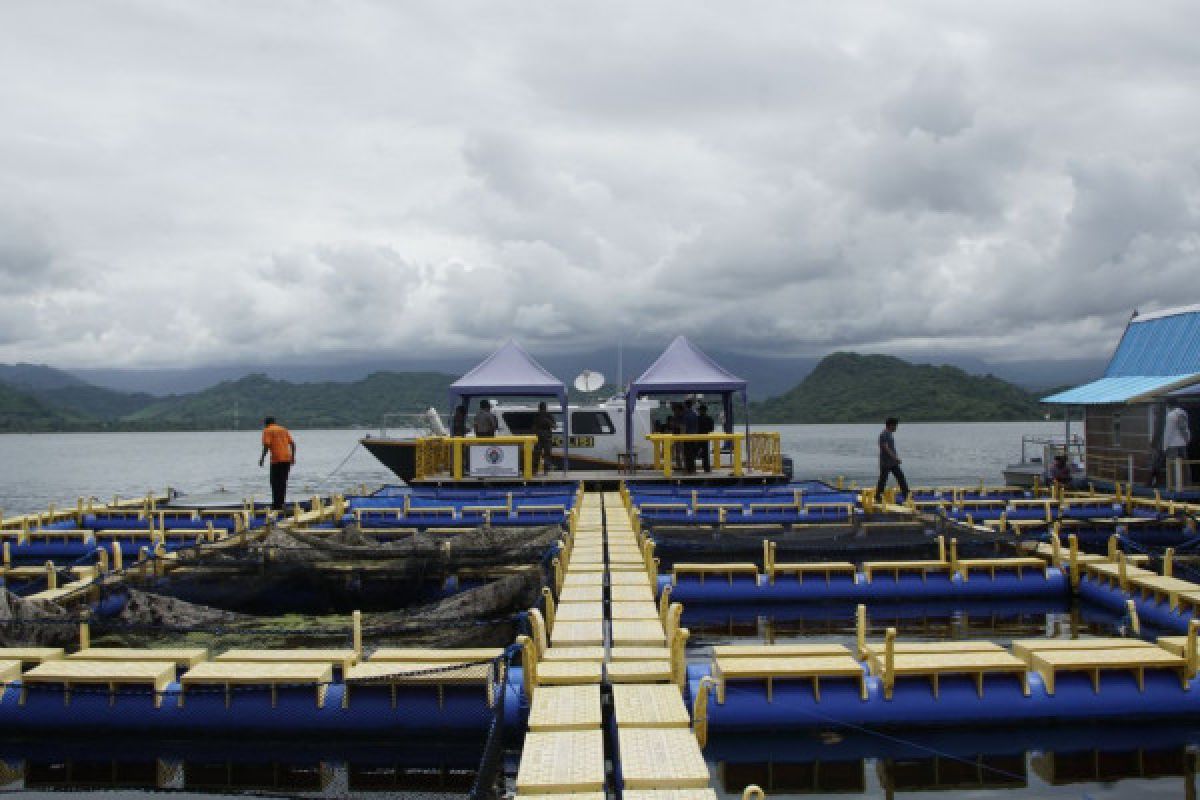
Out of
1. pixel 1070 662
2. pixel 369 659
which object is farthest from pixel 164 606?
pixel 1070 662

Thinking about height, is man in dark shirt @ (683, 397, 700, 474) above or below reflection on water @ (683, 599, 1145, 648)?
above

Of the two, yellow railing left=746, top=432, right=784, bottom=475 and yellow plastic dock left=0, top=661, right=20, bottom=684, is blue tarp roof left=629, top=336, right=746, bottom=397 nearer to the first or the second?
yellow railing left=746, top=432, right=784, bottom=475

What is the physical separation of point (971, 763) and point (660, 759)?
3.43 meters

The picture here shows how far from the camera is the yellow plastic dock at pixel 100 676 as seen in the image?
8.67 m

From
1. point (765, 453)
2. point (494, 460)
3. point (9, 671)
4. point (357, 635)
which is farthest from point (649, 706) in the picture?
point (765, 453)

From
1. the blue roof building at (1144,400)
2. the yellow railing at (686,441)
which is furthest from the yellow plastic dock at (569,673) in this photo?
the blue roof building at (1144,400)

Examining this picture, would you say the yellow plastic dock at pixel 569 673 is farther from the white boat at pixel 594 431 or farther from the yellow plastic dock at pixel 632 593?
the white boat at pixel 594 431

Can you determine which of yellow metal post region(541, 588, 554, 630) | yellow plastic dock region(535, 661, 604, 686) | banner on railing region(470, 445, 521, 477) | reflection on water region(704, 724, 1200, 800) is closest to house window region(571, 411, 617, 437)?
banner on railing region(470, 445, 521, 477)

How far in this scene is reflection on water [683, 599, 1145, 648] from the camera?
12688 millimetres

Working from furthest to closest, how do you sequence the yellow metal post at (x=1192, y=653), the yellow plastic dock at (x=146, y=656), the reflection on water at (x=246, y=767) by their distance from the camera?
the yellow plastic dock at (x=146, y=656) → the yellow metal post at (x=1192, y=653) → the reflection on water at (x=246, y=767)

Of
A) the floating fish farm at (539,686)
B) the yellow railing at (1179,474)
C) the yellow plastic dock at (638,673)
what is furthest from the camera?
the yellow railing at (1179,474)

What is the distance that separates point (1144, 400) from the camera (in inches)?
987

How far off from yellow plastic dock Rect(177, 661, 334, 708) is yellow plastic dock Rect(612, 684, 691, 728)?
2682 mm

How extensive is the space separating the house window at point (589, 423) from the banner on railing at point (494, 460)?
18.2 ft
